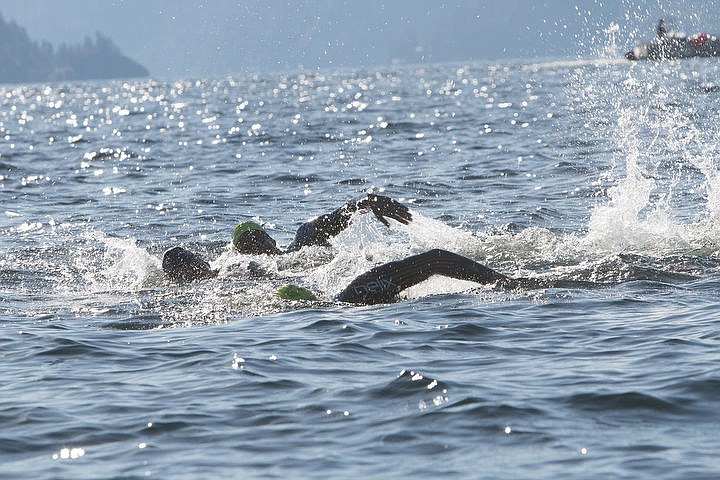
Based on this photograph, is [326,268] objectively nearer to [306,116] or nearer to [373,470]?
[373,470]

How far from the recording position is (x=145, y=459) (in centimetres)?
722

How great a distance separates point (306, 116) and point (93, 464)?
42.0 meters

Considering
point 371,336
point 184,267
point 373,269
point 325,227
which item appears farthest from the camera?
point 325,227

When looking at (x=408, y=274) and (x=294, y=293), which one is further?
(x=294, y=293)

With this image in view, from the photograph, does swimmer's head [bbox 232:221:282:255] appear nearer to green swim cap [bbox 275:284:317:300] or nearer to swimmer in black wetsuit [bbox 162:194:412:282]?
swimmer in black wetsuit [bbox 162:194:412:282]

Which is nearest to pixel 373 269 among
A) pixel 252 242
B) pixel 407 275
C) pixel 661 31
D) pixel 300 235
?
pixel 407 275

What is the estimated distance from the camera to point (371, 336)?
10320 mm

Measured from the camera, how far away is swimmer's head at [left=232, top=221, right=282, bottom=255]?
14742 millimetres

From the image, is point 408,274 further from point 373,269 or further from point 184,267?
point 184,267

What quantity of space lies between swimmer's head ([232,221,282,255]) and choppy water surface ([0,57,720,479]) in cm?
21

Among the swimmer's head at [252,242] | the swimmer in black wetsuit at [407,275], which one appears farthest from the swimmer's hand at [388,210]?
the swimmer's head at [252,242]

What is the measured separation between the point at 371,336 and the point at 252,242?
478 cm

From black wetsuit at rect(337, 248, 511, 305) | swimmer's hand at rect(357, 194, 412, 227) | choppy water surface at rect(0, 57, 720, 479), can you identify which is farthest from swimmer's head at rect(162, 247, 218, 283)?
black wetsuit at rect(337, 248, 511, 305)

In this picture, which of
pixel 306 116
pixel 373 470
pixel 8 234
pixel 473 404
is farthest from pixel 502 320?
pixel 306 116
